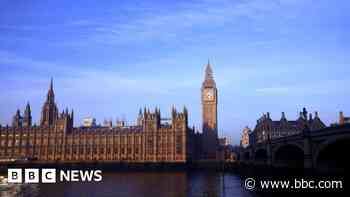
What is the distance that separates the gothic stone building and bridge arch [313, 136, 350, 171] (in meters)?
97.5

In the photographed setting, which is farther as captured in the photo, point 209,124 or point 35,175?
point 209,124

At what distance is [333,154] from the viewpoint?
56.9m

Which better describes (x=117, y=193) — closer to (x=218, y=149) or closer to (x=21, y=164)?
(x=21, y=164)

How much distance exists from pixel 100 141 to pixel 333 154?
122458 millimetres

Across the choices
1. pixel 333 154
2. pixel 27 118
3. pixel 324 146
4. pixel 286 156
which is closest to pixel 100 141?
pixel 27 118

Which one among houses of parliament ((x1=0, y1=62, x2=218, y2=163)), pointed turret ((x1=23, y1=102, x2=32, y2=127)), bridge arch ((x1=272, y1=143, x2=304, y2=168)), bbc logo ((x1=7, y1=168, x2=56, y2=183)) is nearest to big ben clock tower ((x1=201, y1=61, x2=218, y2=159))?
houses of parliament ((x1=0, y1=62, x2=218, y2=163))

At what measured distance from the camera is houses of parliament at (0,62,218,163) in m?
158

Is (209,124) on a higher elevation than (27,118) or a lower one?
lower

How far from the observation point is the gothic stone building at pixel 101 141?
158 metres

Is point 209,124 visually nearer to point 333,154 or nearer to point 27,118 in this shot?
point 27,118

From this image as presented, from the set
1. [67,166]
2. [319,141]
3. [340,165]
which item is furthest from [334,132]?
[67,166]

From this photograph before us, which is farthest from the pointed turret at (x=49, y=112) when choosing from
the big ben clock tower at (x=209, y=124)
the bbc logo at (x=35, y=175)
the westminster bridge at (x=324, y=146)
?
the westminster bridge at (x=324, y=146)

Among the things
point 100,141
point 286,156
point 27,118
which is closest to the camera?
point 286,156

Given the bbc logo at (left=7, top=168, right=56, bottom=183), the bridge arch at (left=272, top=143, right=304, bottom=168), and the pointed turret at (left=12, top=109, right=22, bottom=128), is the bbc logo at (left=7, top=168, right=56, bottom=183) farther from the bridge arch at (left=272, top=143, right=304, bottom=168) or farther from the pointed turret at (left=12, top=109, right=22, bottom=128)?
the pointed turret at (left=12, top=109, right=22, bottom=128)
